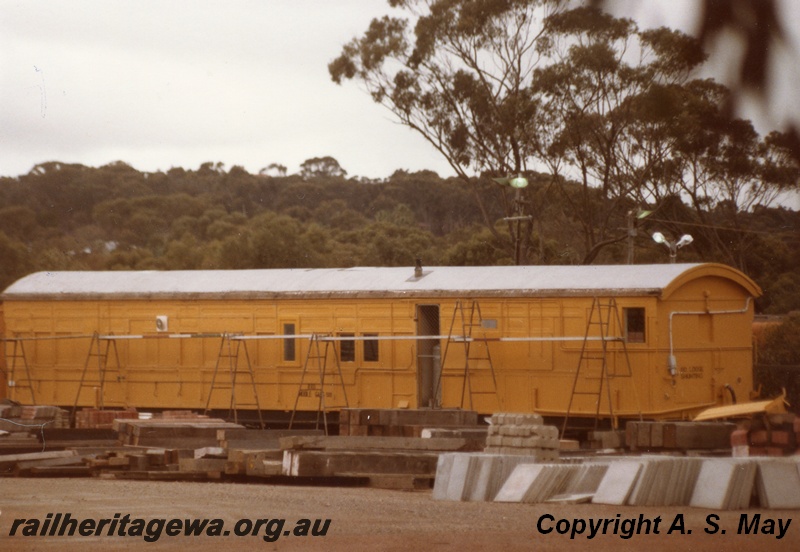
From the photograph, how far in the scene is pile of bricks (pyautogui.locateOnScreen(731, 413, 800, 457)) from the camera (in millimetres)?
14984

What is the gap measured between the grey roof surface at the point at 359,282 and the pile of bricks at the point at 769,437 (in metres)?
5.53

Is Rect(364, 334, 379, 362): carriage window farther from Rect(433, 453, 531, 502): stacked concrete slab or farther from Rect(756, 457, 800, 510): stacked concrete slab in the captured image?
Rect(756, 457, 800, 510): stacked concrete slab

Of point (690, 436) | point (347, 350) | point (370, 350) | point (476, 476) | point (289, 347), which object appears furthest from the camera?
point (289, 347)

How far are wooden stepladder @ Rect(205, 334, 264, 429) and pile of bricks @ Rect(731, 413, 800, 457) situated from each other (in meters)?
10.7

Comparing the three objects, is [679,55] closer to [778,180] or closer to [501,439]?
[778,180]

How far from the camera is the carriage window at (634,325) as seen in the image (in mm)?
21078

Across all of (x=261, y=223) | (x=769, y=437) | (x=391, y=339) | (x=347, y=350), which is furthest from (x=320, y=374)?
(x=261, y=223)

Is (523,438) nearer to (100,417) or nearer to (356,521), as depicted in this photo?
(356,521)

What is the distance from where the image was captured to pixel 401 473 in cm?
1573

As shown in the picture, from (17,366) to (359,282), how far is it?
27.5 ft

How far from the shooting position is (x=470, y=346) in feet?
72.9

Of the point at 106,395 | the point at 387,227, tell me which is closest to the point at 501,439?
the point at 106,395

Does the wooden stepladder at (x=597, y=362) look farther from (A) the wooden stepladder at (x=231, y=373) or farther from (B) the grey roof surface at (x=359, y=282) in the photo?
(A) the wooden stepladder at (x=231, y=373)

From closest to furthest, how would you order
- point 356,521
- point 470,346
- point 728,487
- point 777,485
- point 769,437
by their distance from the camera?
point 356,521, point 728,487, point 777,485, point 769,437, point 470,346
